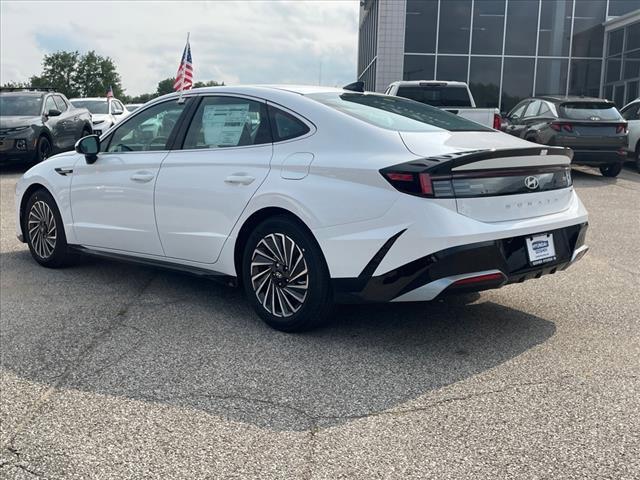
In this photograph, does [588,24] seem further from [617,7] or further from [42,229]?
[42,229]

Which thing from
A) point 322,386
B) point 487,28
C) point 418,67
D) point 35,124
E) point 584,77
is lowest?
point 322,386

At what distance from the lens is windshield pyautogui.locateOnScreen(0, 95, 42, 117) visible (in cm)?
1525

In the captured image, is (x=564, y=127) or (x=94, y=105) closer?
(x=564, y=127)

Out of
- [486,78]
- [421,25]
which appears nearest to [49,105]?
[421,25]

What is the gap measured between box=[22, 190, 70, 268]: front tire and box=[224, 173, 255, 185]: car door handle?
2239 millimetres

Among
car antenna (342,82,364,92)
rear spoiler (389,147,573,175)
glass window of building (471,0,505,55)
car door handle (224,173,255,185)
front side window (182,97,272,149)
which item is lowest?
car door handle (224,173,255,185)

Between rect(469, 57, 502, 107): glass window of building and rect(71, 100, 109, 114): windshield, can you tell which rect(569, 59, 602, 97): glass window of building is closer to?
rect(469, 57, 502, 107): glass window of building

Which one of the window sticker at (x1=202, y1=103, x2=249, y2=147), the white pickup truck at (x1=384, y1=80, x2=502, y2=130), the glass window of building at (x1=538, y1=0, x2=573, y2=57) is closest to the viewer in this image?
the window sticker at (x1=202, y1=103, x2=249, y2=147)

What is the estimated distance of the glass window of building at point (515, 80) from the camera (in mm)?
25266

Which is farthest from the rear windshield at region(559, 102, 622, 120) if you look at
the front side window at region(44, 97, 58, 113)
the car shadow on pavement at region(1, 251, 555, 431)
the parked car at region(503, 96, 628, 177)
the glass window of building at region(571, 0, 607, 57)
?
the glass window of building at region(571, 0, 607, 57)

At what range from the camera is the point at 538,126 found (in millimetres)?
13820

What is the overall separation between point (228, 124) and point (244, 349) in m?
1.68

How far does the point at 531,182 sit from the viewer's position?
431 cm

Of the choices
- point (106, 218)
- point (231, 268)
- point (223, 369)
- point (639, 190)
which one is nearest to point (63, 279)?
point (106, 218)
